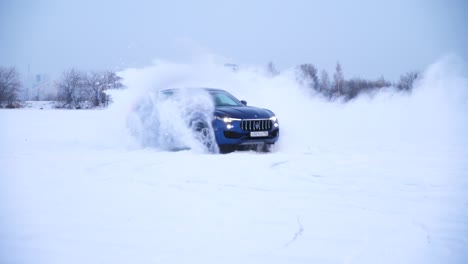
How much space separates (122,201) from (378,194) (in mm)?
3090

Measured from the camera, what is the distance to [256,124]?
365 inches

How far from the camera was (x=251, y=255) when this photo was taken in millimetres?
3297

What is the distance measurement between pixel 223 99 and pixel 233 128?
156 centimetres

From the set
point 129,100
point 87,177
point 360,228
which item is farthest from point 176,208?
point 129,100

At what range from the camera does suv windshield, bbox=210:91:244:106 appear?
33.2ft

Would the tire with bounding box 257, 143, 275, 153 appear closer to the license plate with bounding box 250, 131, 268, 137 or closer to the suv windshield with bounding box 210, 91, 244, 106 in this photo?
the license plate with bounding box 250, 131, 268, 137

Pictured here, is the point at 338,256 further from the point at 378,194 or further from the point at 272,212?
the point at 378,194

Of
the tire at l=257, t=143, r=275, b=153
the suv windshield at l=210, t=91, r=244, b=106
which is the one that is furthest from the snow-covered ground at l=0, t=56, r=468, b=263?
the suv windshield at l=210, t=91, r=244, b=106

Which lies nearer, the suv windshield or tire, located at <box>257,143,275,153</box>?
the suv windshield

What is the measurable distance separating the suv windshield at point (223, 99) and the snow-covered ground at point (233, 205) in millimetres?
1357

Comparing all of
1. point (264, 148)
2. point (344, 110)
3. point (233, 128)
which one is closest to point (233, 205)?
point (233, 128)

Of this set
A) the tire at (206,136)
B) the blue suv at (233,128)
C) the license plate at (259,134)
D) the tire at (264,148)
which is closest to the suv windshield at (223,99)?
the blue suv at (233,128)

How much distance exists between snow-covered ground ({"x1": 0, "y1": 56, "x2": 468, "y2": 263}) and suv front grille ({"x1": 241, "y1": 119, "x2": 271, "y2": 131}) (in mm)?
602

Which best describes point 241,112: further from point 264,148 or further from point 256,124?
point 264,148
